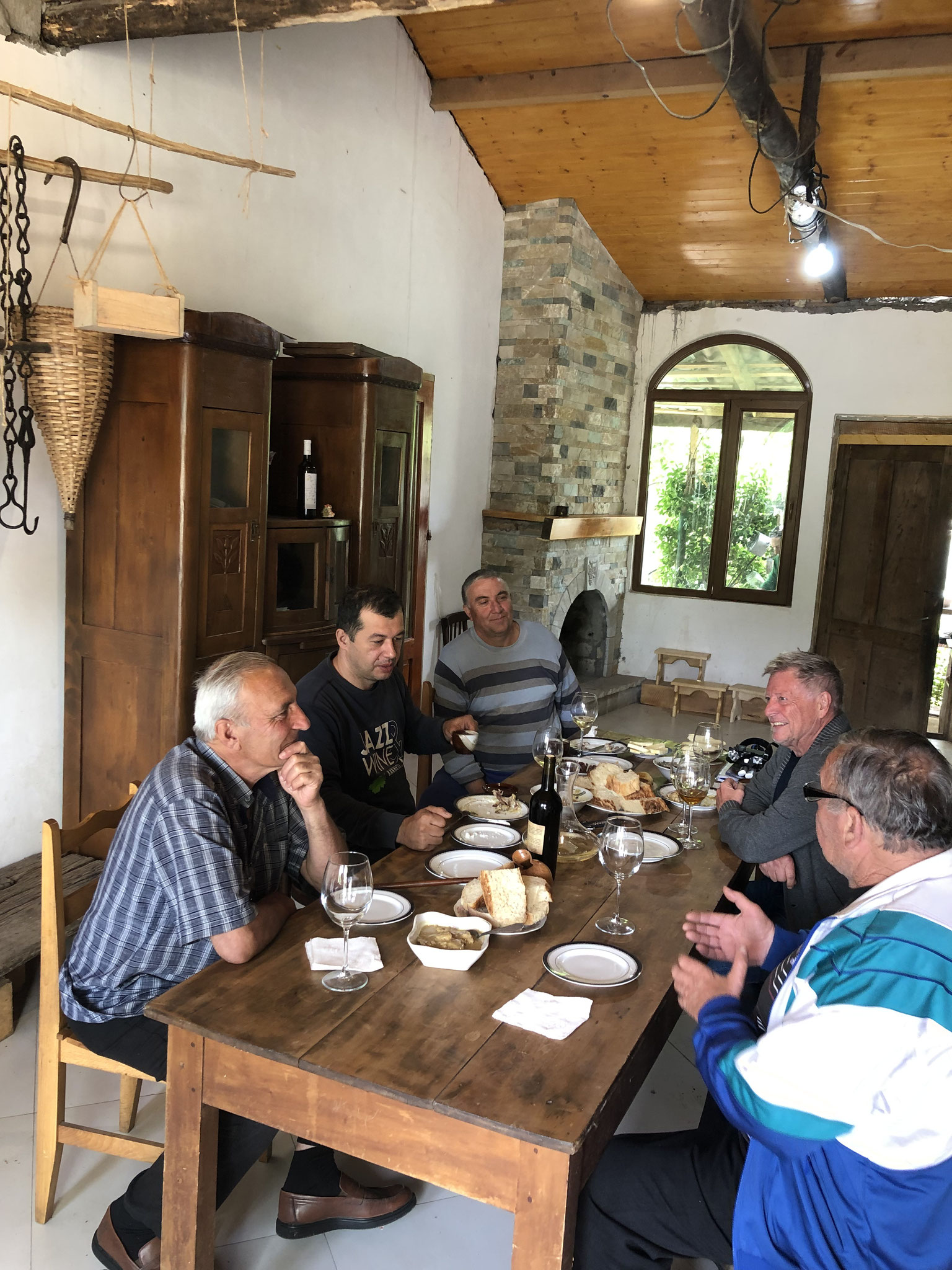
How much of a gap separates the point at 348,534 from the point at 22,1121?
2.61 m

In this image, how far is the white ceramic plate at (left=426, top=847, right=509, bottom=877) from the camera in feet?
7.81

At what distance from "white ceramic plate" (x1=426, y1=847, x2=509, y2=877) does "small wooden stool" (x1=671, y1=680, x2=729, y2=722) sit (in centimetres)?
564

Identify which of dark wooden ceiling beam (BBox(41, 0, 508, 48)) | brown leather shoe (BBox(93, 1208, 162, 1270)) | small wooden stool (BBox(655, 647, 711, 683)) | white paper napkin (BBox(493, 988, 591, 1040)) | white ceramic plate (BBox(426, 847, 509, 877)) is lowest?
brown leather shoe (BBox(93, 1208, 162, 1270))

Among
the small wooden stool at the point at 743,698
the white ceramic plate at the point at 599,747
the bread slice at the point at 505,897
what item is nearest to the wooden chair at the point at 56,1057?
the bread slice at the point at 505,897

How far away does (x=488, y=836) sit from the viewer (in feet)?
8.64

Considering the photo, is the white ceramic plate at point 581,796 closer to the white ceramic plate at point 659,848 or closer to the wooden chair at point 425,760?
the white ceramic plate at point 659,848

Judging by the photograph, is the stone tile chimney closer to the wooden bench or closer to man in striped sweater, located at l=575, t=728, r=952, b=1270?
Result: the wooden bench

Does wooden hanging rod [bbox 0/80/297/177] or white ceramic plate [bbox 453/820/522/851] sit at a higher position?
wooden hanging rod [bbox 0/80/297/177]

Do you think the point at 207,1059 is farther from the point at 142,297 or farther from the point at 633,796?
the point at 142,297

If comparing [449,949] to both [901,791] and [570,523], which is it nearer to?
[901,791]

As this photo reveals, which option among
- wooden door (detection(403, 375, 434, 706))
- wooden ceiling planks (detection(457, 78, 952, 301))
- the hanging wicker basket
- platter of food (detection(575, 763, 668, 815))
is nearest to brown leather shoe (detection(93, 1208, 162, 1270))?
platter of food (detection(575, 763, 668, 815))

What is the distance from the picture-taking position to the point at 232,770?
2.17 meters

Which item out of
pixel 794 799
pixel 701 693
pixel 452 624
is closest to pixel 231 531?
pixel 794 799

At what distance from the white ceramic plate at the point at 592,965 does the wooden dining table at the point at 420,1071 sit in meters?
0.02
